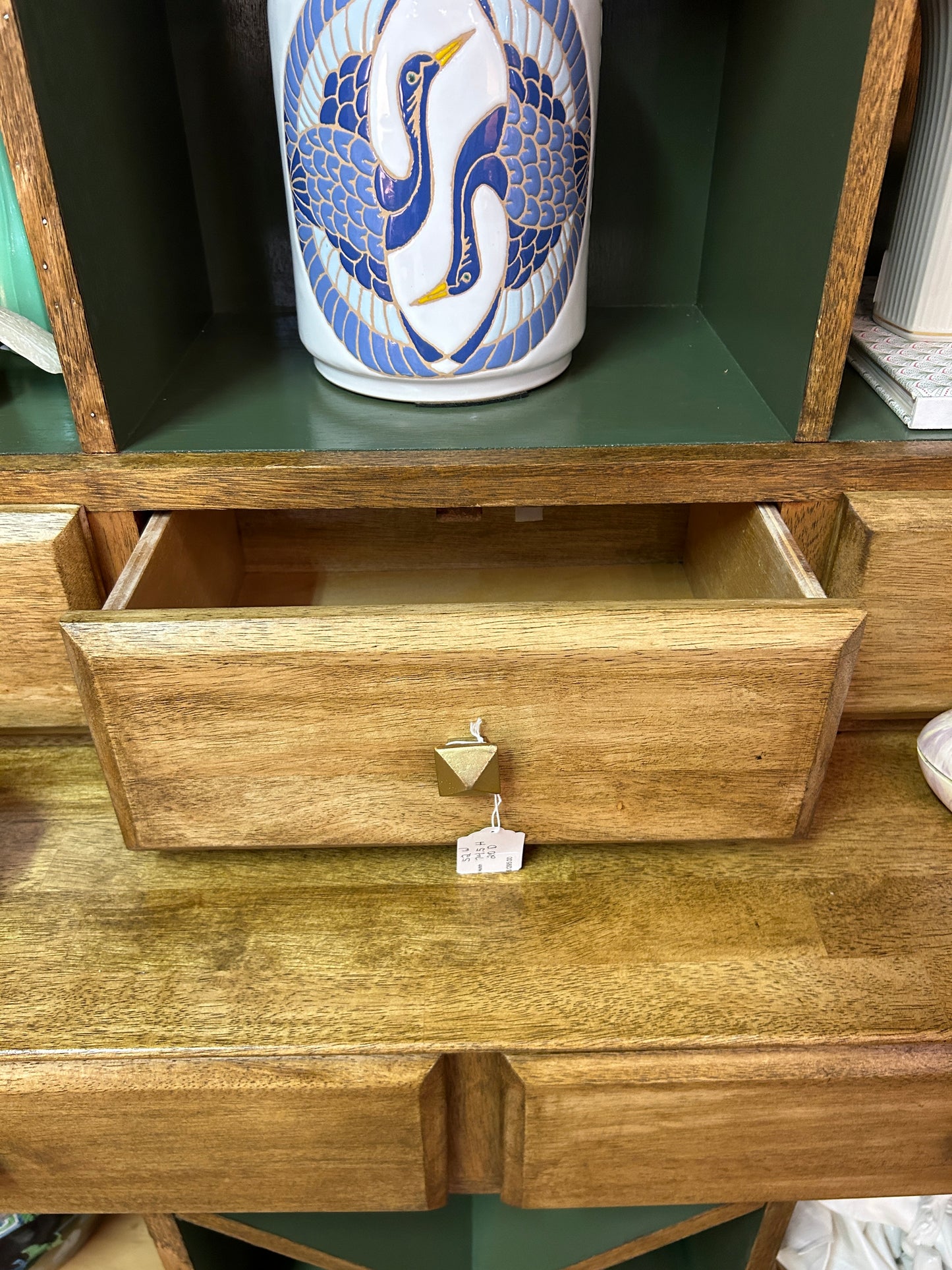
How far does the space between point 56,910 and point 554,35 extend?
0.55 m

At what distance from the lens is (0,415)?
23.3 inches

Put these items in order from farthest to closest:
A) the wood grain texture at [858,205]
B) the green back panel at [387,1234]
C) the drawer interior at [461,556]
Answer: the drawer interior at [461,556]
the green back panel at [387,1234]
the wood grain texture at [858,205]

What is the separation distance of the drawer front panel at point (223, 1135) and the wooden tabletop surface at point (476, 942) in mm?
15

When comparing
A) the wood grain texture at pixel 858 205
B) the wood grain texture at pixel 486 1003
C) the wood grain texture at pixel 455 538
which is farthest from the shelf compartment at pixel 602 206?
the wood grain texture at pixel 486 1003

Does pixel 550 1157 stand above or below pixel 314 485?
below

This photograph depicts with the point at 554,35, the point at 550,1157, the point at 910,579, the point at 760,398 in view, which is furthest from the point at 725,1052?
the point at 554,35

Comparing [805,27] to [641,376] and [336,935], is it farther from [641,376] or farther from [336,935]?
[336,935]

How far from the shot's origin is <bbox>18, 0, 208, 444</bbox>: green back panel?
48 cm

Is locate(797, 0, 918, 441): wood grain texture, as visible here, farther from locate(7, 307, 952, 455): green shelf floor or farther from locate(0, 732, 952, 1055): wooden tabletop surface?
locate(0, 732, 952, 1055): wooden tabletop surface

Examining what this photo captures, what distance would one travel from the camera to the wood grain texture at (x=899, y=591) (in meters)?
0.54

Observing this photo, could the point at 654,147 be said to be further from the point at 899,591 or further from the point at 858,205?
the point at 899,591

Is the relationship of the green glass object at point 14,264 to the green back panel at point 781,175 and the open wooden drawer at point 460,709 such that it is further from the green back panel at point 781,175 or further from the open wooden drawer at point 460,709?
the green back panel at point 781,175

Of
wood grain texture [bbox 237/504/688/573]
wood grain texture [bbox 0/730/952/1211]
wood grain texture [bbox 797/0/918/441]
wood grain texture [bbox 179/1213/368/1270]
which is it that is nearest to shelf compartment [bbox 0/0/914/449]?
wood grain texture [bbox 797/0/918/441]

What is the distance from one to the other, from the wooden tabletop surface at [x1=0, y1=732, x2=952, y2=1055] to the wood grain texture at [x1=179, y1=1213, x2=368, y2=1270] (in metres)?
0.21
